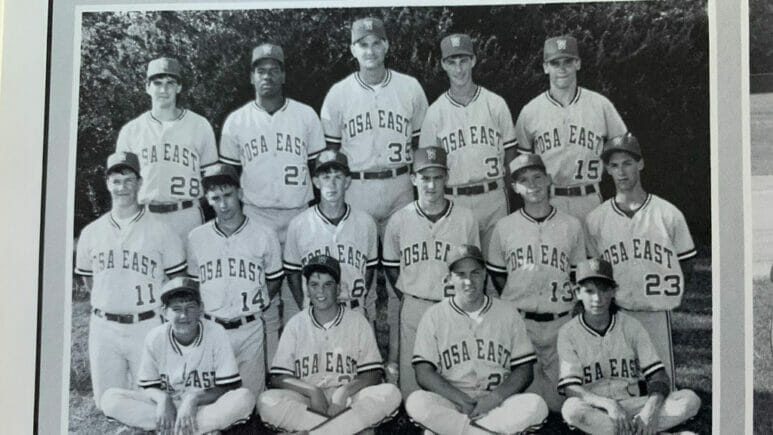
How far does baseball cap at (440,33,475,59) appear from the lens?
2.34 m

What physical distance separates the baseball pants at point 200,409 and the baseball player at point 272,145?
489mm

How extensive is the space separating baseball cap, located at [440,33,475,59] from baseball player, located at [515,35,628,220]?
0.23 m

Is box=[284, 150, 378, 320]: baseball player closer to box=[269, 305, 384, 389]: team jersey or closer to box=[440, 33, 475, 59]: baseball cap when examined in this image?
box=[269, 305, 384, 389]: team jersey

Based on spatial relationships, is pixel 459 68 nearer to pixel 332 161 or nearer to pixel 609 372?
pixel 332 161

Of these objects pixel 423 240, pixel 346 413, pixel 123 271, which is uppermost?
pixel 423 240

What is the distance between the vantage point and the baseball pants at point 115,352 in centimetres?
234

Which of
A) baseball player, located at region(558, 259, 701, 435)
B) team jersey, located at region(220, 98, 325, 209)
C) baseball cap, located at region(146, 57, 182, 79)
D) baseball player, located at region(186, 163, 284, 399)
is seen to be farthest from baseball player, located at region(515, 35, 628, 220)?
baseball cap, located at region(146, 57, 182, 79)

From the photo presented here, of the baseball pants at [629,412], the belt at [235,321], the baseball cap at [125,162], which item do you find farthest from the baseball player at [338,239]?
A: the baseball pants at [629,412]

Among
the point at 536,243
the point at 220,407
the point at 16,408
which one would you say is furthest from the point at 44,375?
the point at 536,243

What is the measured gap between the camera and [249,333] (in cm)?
232

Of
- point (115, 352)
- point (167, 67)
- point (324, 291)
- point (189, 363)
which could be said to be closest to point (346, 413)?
point (324, 291)

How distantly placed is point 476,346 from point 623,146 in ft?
2.42

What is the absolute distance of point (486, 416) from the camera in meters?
2.23

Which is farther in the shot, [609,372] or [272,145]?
[272,145]
